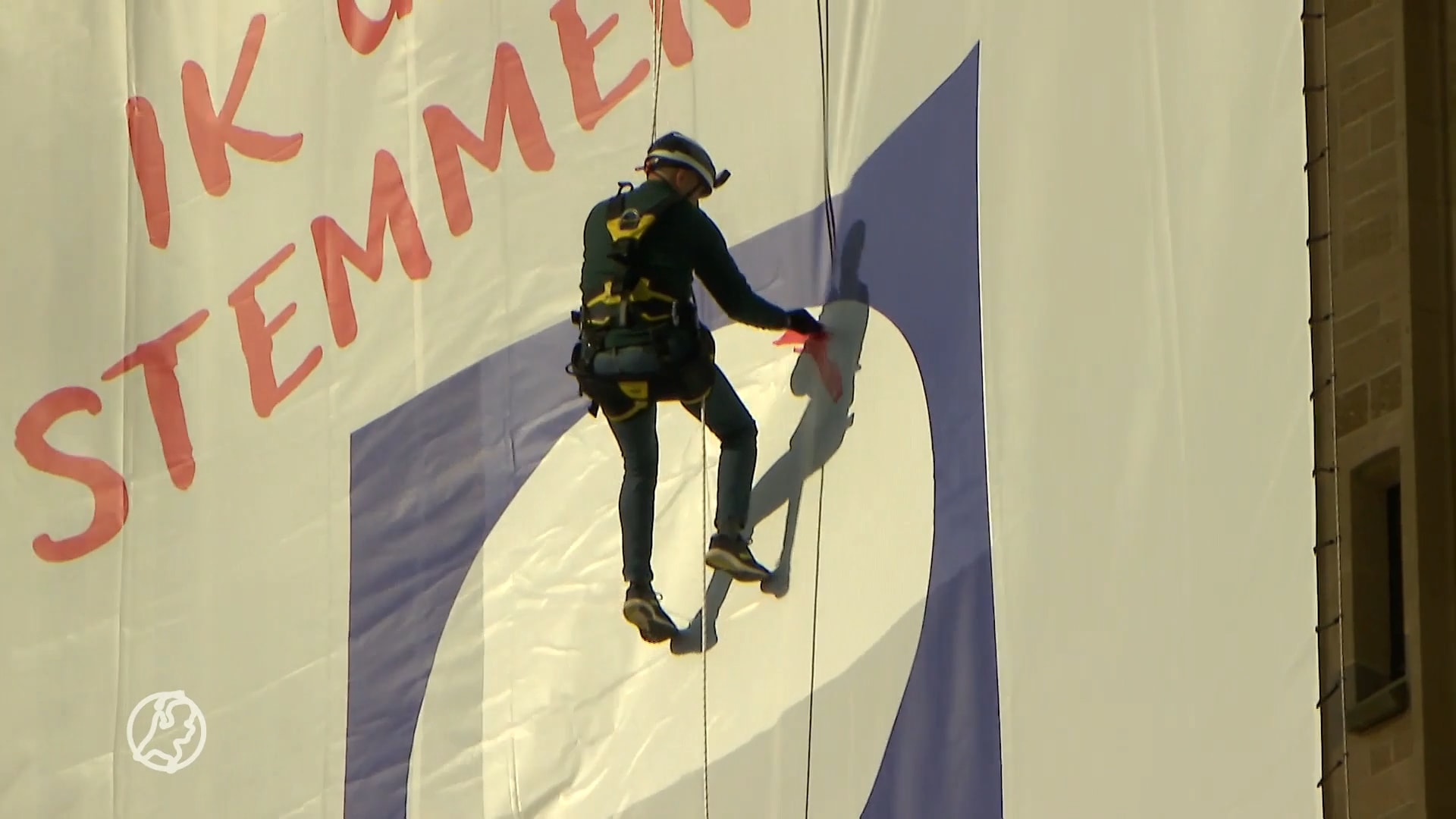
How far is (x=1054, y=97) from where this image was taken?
1036cm

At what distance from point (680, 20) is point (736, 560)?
2298 millimetres

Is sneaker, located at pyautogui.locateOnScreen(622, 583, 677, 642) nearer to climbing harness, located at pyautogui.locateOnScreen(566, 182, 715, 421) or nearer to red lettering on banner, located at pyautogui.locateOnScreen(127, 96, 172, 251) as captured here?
climbing harness, located at pyautogui.locateOnScreen(566, 182, 715, 421)

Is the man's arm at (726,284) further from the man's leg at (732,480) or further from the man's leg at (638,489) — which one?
the man's leg at (638,489)

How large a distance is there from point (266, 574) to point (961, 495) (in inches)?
130

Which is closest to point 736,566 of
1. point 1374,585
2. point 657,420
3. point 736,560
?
point 736,560

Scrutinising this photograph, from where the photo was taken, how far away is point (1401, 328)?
1152cm

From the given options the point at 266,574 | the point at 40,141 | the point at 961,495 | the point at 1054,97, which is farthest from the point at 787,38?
the point at 40,141

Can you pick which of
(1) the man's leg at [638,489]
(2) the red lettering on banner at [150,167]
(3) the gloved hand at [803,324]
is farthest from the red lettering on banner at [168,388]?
(3) the gloved hand at [803,324]

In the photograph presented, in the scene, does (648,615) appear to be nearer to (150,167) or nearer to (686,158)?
(686,158)

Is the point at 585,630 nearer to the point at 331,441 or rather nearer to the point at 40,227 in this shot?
the point at 331,441

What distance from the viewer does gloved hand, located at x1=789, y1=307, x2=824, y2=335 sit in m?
10.6

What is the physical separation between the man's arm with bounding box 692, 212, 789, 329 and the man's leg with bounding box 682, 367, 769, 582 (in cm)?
23

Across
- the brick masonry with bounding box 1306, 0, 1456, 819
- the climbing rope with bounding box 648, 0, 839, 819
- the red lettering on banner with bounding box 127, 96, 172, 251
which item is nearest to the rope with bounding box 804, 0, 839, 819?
the climbing rope with bounding box 648, 0, 839, 819

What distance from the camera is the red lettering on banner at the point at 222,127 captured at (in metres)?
12.9
